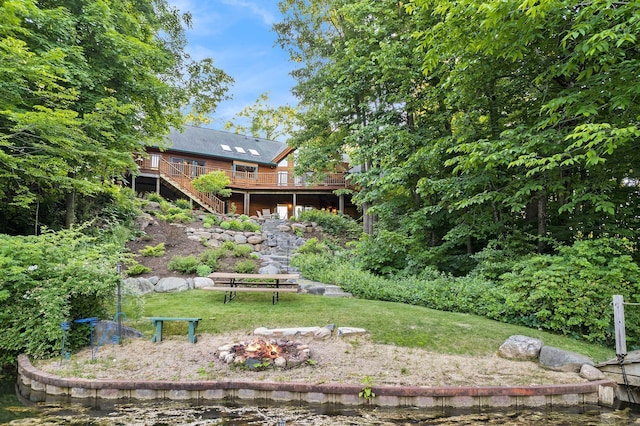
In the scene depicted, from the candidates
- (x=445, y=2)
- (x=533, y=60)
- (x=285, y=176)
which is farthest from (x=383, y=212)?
(x=285, y=176)

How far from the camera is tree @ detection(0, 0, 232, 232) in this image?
18.0 feet

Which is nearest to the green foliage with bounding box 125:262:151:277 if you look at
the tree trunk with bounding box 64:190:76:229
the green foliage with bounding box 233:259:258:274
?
the tree trunk with bounding box 64:190:76:229

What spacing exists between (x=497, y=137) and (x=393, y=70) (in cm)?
344

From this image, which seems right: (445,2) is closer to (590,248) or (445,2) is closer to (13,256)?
(590,248)

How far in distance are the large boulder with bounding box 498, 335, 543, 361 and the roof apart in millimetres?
20131

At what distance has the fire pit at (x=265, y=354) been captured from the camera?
4168 mm

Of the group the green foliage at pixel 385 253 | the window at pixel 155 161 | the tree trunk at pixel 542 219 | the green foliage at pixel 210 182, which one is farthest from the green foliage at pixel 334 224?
the tree trunk at pixel 542 219

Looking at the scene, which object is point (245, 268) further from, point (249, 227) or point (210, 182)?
point (210, 182)

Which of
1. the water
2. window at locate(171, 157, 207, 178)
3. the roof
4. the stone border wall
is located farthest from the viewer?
the roof

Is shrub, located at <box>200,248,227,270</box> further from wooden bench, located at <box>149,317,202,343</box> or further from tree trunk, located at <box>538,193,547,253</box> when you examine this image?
tree trunk, located at <box>538,193,547,253</box>

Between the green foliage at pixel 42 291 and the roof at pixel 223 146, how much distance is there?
1691cm

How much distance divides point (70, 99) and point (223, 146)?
16890mm

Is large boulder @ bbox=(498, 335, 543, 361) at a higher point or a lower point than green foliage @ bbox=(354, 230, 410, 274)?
lower

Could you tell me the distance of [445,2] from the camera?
545 centimetres
